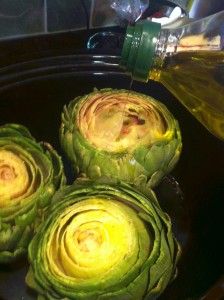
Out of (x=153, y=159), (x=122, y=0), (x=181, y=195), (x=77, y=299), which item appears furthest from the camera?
(x=122, y=0)

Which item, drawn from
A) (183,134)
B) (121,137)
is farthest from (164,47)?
(183,134)

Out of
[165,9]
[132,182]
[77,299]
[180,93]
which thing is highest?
[165,9]

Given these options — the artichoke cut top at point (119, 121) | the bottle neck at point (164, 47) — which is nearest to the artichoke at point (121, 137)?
the artichoke cut top at point (119, 121)

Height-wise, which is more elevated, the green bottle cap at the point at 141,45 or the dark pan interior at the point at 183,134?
the green bottle cap at the point at 141,45

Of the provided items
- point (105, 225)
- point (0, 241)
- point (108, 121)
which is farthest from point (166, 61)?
point (0, 241)

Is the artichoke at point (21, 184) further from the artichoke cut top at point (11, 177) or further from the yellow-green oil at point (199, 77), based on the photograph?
the yellow-green oil at point (199, 77)

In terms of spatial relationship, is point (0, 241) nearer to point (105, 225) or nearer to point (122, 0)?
point (105, 225)

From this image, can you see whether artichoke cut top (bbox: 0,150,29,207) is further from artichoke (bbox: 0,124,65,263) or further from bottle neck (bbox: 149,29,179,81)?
bottle neck (bbox: 149,29,179,81)
